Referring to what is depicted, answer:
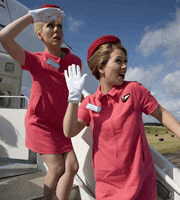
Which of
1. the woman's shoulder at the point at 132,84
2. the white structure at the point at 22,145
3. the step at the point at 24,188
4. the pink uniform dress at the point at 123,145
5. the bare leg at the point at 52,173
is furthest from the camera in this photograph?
the step at the point at 24,188

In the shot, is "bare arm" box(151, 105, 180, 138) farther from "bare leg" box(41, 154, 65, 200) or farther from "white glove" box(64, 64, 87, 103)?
"bare leg" box(41, 154, 65, 200)

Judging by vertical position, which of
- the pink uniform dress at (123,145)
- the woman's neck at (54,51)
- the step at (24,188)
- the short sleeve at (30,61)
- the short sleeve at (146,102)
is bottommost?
the step at (24,188)

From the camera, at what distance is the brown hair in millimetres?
1182

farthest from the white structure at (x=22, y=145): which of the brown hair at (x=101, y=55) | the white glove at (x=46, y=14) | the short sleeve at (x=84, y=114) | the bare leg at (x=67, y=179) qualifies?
the white glove at (x=46, y=14)

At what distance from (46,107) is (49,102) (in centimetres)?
4

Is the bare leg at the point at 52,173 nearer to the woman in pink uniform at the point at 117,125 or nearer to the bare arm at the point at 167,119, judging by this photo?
the woman in pink uniform at the point at 117,125

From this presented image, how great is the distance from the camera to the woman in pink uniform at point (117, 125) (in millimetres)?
1040

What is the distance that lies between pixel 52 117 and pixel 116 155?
512 mm

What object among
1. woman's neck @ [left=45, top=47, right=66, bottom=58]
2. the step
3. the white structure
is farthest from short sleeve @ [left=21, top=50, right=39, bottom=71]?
the step

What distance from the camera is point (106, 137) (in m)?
1.10

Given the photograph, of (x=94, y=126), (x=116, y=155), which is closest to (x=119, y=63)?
(x=94, y=126)

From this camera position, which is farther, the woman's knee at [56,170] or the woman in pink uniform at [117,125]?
the woman's knee at [56,170]

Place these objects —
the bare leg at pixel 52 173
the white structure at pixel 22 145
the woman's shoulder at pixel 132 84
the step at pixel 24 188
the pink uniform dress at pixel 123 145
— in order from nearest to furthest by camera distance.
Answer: the pink uniform dress at pixel 123 145 → the woman's shoulder at pixel 132 84 → the bare leg at pixel 52 173 → the white structure at pixel 22 145 → the step at pixel 24 188

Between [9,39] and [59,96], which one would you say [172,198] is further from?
[9,39]
